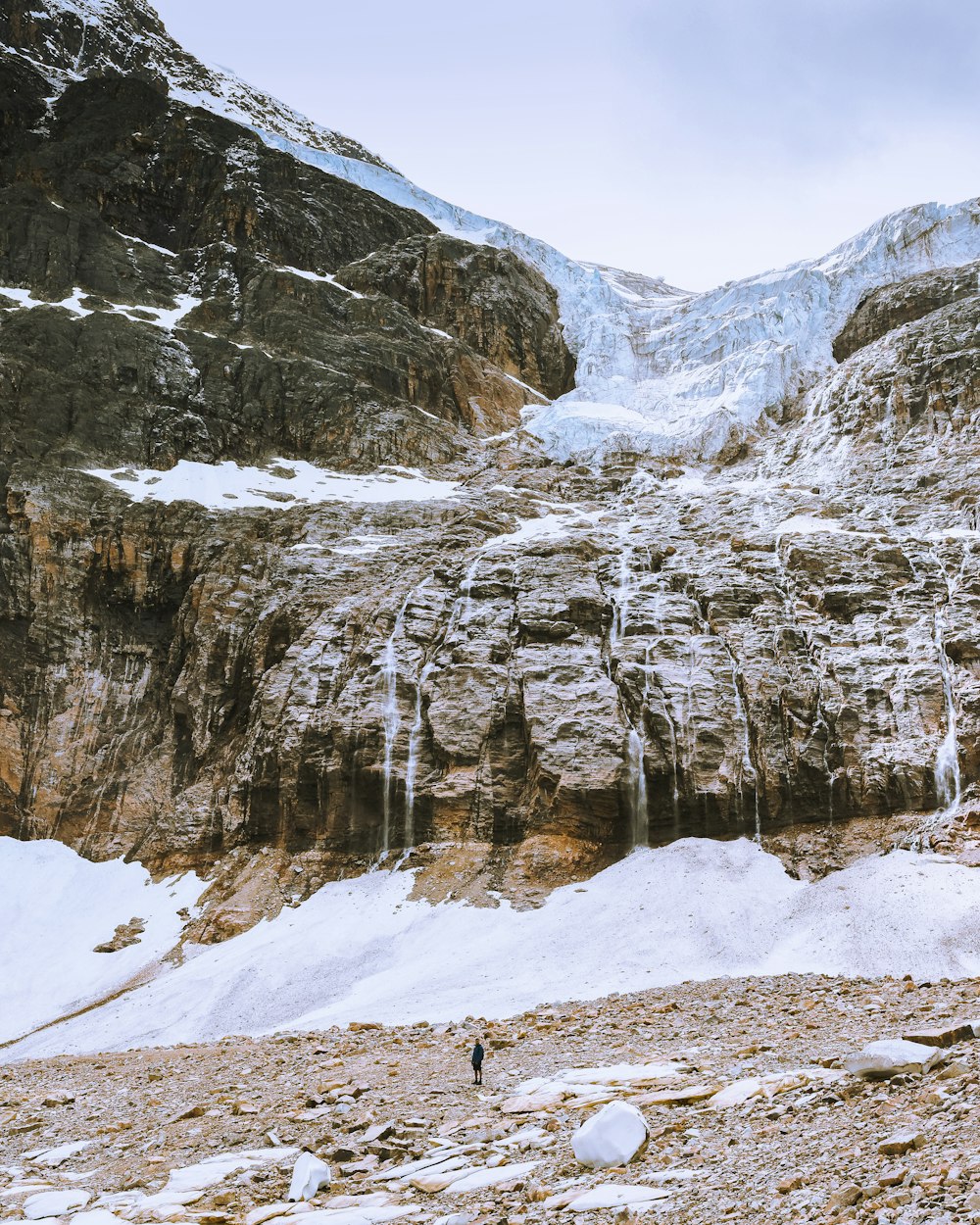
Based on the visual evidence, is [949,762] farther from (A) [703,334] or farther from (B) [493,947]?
(A) [703,334]

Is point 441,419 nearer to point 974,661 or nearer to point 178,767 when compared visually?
point 178,767

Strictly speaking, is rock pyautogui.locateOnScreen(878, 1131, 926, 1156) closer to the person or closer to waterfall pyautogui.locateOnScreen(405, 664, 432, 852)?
the person

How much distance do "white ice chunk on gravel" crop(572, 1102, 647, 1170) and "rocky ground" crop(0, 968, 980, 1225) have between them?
133 mm

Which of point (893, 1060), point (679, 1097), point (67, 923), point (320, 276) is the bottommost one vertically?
point (67, 923)

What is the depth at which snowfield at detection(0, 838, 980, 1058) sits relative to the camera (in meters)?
25.8

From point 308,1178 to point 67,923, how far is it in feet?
104

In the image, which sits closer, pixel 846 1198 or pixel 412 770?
pixel 846 1198

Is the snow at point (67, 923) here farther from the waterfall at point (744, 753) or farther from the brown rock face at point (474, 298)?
the brown rock face at point (474, 298)

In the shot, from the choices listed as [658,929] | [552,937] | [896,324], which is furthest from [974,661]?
[896,324]

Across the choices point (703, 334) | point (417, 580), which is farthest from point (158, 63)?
point (417, 580)

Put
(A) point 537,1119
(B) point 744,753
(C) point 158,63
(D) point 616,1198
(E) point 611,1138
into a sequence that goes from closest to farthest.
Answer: (D) point 616,1198 < (E) point 611,1138 < (A) point 537,1119 < (B) point 744,753 < (C) point 158,63

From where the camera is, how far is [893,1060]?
32.1ft

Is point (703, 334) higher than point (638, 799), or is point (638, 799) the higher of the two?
point (703, 334)

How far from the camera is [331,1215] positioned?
924cm
